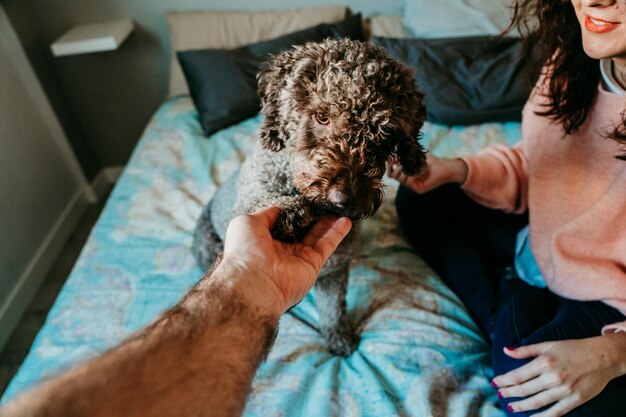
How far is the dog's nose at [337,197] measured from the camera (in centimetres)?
89

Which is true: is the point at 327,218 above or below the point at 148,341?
below

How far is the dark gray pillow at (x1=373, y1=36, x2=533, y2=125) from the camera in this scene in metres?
1.97

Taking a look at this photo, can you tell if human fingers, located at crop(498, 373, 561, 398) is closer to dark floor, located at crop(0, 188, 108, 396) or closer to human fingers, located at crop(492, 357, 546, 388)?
human fingers, located at crop(492, 357, 546, 388)

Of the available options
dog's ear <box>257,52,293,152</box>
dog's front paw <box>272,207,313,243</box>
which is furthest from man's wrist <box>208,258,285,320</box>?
dog's ear <box>257,52,293,152</box>

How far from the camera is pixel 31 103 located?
2305mm

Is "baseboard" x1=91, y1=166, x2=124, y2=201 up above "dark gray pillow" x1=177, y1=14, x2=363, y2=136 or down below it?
below

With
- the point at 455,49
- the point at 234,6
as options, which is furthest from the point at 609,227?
the point at 234,6

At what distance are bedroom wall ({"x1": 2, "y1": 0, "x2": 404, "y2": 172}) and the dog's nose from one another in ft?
6.57

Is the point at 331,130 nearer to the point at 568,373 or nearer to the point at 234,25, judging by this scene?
the point at 568,373

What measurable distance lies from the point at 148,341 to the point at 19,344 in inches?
68.3

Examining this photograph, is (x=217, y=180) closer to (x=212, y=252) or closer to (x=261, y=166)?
(x=212, y=252)

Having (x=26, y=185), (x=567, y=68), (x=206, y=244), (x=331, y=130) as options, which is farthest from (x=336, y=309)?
(x=26, y=185)

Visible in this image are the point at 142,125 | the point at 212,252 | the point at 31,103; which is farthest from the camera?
the point at 142,125


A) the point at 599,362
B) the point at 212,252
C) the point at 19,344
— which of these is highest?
the point at 212,252
